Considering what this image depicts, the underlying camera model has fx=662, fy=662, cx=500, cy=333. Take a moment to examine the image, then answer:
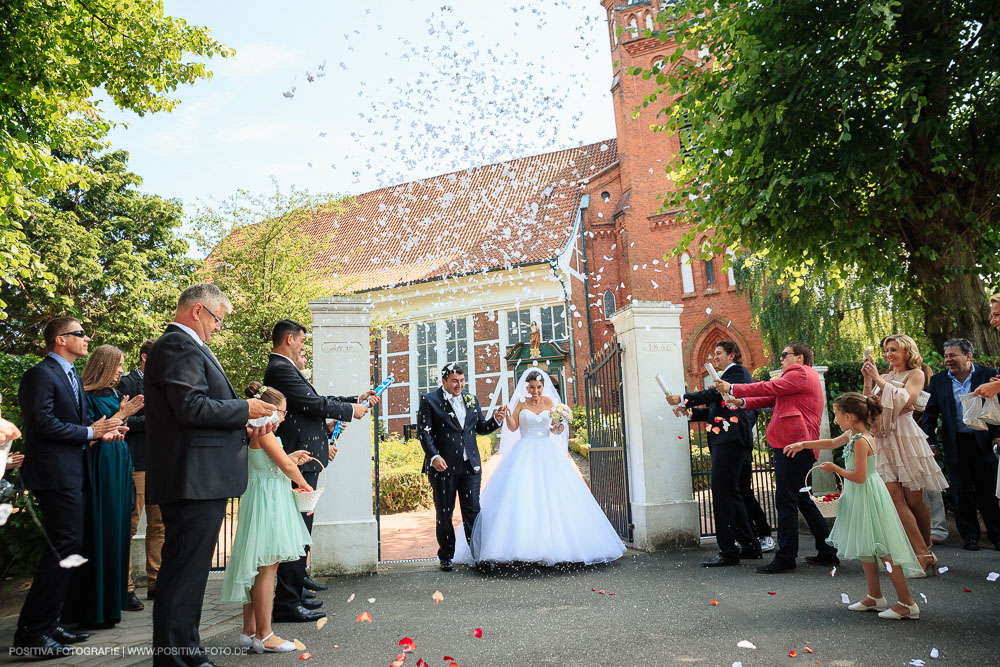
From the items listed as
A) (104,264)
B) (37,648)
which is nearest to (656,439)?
(37,648)

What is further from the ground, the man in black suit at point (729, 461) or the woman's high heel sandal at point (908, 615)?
the man in black suit at point (729, 461)

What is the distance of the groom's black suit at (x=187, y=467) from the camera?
3.49 metres

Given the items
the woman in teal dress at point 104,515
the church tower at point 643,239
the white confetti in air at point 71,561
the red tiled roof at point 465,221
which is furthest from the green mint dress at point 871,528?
the church tower at point 643,239

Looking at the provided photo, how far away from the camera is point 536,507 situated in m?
6.89

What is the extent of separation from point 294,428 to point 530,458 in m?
2.75

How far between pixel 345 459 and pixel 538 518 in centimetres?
218

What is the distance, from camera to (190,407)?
362 cm

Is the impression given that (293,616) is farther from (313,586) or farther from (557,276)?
(557,276)

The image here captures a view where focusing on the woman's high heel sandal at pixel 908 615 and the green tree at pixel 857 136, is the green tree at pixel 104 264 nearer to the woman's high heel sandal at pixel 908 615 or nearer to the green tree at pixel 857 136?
the green tree at pixel 857 136

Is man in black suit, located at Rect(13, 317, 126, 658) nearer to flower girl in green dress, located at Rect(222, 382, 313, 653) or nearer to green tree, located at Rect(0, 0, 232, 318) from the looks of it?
flower girl in green dress, located at Rect(222, 382, 313, 653)

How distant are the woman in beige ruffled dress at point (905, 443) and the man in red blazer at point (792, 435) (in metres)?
0.57

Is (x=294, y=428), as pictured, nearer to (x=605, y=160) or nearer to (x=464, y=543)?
(x=464, y=543)

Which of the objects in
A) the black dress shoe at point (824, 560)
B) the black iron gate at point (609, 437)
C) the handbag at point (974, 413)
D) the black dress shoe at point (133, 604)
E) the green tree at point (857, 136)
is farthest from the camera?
the black iron gate at point (609, 437)

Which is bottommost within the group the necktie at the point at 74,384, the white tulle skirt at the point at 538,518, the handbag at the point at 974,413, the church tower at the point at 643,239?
the white tulle skirt at the point at 538,518
